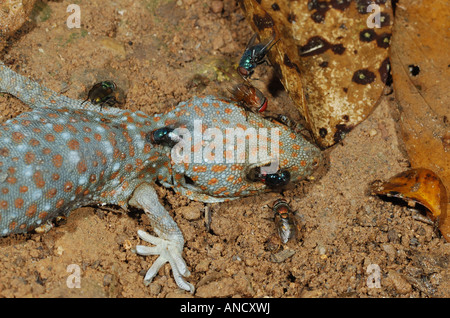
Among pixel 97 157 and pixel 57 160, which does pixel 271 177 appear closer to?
pixel 97 157

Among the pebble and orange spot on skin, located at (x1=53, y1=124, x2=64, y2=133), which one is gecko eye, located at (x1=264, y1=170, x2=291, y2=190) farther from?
orange spot on skin, located at (x1=53, y1=124, x2=64, y2=133)

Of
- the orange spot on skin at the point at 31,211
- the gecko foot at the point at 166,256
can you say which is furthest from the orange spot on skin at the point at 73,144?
the gecko foot at the point at 166,256

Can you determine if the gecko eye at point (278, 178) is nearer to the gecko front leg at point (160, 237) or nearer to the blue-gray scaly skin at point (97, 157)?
the blue-gray scaly skin at point (97, 157)

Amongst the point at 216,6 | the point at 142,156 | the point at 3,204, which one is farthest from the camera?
the point at 216,6

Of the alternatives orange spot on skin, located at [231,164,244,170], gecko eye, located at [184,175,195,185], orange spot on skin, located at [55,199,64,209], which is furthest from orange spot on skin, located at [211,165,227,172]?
orange spot on skin, located at [55,199,64,209]

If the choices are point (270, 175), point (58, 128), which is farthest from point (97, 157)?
point (270, 175)
